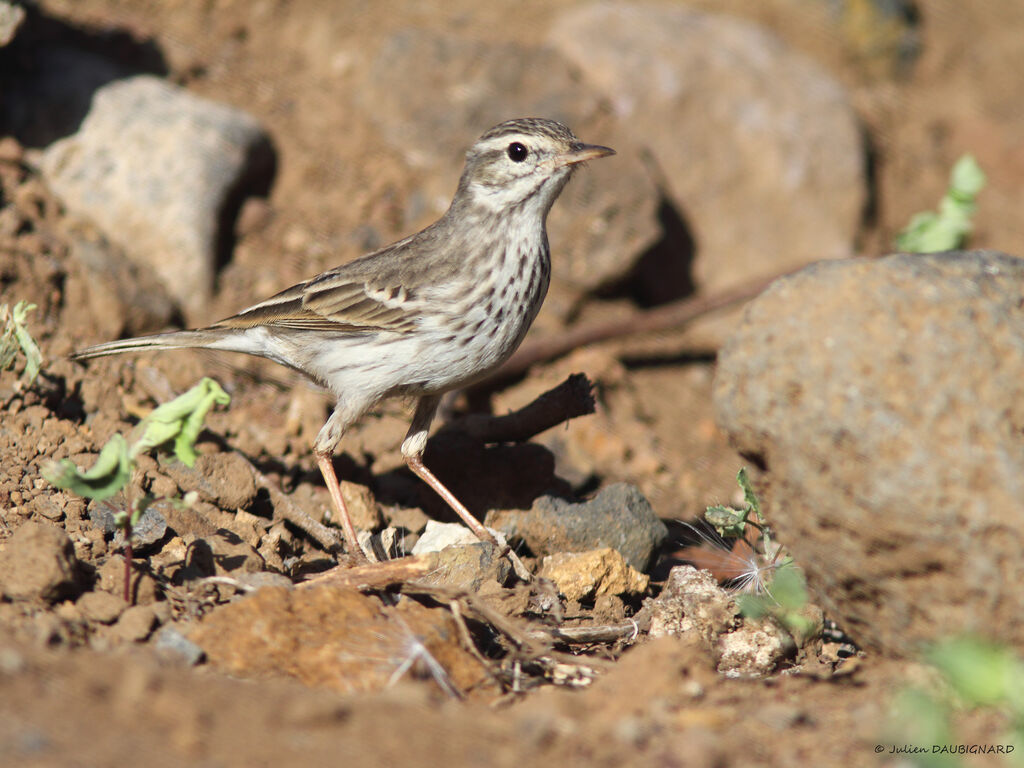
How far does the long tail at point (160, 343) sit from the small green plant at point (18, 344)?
53 cm

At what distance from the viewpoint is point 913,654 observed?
382 centimetres

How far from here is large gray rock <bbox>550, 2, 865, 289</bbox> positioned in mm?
10195

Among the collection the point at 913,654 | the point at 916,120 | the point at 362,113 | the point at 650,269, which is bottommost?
the point at 913,654

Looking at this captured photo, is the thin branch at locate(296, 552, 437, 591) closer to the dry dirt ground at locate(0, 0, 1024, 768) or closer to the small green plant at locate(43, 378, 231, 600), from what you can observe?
the dry dirt ground at locate(0, 0, 1024, 768)

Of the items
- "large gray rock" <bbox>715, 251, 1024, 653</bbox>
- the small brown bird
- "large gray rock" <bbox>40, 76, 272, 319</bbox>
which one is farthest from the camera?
"large gray rock" <bbox>40, 76, 272, 319</bbox>

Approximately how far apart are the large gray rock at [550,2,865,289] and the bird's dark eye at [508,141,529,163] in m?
4.31

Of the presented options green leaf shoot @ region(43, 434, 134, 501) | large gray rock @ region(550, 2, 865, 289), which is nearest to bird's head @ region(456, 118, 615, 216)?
green leaf shoot @ region(43, 434, 134, 501)

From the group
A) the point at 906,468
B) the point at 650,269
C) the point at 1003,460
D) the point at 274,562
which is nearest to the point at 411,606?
the point at 274,562

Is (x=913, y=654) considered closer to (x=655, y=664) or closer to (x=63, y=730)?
(x=655, y=664)

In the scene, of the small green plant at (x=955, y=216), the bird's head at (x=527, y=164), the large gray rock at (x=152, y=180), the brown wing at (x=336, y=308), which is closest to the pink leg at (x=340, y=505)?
the brown wing at (x=336, y=308)

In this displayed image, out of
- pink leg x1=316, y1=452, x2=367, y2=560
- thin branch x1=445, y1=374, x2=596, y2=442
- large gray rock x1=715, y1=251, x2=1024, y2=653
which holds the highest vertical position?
large gray rock x1=715, y1=251, x2=1024, y2=653

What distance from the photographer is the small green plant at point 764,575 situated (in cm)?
451

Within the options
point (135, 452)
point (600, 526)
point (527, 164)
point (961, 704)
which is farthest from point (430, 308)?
point (961, 704)

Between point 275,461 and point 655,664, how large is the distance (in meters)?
3.74
